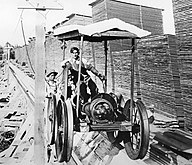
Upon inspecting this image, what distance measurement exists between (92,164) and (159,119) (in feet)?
11.0

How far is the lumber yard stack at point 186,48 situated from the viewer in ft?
21.7

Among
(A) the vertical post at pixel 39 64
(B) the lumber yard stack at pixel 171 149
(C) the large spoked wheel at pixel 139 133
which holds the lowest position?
(B) the lumber yard stack at pixel 171 149

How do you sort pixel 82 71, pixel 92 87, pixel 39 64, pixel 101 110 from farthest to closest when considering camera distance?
pixel 92 87 → pixel 82 71 → pixel 101 110 → pixel 39 64

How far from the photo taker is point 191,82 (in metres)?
6.52

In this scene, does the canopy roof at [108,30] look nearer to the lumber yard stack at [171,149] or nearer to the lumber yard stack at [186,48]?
the lumber yard stack at [171,149]

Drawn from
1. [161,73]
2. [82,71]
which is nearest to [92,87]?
[82,71]

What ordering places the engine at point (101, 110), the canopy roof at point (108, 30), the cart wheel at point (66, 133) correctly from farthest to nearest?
the engine at point (101, 110) < the cart wheel at point (66, 133) < the canopy roof at point (108, 30)

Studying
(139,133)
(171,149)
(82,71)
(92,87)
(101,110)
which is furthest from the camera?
(92,87)

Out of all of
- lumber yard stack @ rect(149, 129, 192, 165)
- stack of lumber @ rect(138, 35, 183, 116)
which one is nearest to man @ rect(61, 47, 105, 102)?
lumber yard stack @ rect(149, 129, 192, 165)

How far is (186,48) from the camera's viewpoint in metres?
6.71

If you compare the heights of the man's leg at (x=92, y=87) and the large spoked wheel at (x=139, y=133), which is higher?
the man's leg at (x=92, y=87)

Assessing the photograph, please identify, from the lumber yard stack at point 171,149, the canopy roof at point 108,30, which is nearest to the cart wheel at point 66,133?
the canopy roof at point 108,30

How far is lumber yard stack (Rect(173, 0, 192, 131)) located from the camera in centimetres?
660

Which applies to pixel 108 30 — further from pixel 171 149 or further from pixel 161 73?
pixel 161 73
